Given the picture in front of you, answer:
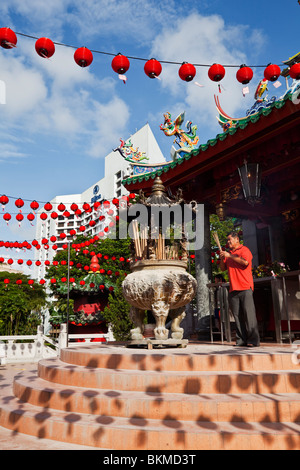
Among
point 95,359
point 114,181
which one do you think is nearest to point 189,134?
point 95,359

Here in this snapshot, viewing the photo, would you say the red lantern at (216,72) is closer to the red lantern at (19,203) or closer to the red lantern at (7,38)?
the red lantern at (7,38)

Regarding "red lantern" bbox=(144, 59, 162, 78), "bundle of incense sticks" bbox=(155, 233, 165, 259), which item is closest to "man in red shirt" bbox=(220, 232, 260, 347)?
"bundle of incense sticks" bbox=(155, 233, 165, 259)

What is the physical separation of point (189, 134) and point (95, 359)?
887cm

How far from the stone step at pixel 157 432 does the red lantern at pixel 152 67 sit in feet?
17.9

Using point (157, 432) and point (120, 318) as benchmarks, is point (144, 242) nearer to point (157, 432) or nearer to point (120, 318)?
point (157, 432)

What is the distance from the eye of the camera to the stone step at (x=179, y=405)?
3.02 metres

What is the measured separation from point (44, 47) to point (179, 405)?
18.3 feet

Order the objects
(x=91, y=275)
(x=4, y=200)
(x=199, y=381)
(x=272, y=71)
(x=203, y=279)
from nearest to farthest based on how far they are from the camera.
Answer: (x=199, y=381) < (x=272, y=71) < (x=203, y=279) < (x=4, y=200) < (x=91, y=275)

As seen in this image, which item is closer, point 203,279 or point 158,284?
point 158,284

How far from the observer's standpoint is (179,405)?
3131mm

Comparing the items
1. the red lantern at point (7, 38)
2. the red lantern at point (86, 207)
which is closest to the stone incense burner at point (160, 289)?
the red lantern at point (7, 38)

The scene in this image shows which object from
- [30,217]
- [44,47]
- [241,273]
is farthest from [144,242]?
[30,217]

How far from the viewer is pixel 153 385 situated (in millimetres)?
3574
